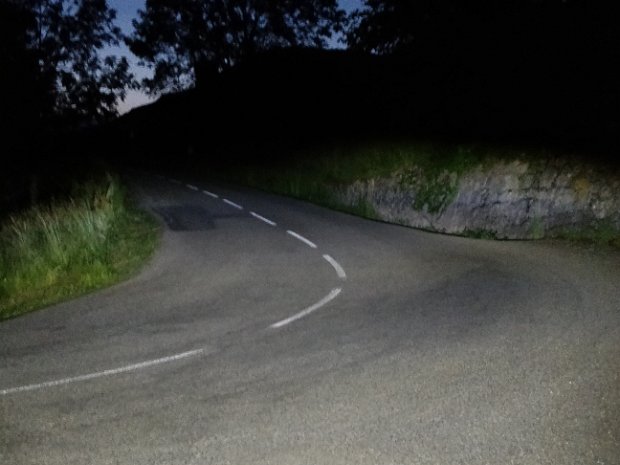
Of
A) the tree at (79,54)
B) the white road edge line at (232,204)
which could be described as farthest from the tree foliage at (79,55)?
the white road edge line at (232,204)

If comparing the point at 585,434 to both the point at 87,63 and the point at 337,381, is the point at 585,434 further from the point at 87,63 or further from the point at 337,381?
the point at 87,63

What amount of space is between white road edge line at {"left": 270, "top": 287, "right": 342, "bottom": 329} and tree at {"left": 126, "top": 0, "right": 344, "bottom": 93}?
4146cm

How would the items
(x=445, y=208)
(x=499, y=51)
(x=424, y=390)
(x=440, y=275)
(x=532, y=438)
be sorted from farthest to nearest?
(x=499, y=51) < (x=445, y=208) < (x=440, y=275) < (x=424, y=390) < (x=532, y=438)

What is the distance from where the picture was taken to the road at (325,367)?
4676 mm

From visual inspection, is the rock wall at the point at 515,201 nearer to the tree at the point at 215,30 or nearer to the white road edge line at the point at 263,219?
the white road edge line at the point at 263,219

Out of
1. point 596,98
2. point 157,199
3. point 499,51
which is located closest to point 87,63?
point 157,199

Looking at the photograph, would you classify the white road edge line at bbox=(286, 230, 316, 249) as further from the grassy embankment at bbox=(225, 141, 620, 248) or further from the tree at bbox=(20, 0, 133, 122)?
the tree at bbox=(20, 0, 133, 122)

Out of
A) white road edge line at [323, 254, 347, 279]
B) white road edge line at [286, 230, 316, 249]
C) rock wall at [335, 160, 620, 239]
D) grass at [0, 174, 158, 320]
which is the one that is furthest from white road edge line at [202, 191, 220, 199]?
white road edge line at [323, 254, 347, 279]

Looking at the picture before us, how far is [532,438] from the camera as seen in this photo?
473cm

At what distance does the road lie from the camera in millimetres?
4676

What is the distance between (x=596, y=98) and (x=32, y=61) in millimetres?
31272

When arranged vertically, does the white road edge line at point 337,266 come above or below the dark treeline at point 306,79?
below

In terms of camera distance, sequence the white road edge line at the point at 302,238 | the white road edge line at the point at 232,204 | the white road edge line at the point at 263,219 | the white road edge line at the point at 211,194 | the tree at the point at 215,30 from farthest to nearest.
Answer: the tree at the point at 215,30
the white road edge line at the point at 211,194
the white road edge line at the point at 232,204
the white road edge line at the point at 263,219
the white road edge line at the point at 302,238

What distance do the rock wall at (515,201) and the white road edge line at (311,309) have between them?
7.35m
